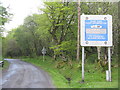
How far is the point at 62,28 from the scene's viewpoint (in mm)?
25281

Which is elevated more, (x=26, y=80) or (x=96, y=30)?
(x=96, y=30)

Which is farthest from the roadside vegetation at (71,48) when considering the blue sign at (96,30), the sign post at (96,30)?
the blue sign at (96,30)

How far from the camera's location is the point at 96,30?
1202 centimetres

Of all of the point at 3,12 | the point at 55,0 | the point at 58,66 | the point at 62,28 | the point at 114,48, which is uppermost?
the point at 55,0

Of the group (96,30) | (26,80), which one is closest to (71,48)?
(96,30)

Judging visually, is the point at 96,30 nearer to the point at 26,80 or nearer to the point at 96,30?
the point at 96,30

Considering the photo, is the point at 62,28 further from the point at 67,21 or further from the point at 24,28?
the point at 24,28

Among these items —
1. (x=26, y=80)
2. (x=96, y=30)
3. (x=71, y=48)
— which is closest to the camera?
(x=26, y=80)

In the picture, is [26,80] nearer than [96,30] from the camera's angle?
Yes

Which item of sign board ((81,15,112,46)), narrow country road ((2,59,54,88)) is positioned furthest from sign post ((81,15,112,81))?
narrow country road ((2,59,54,88))

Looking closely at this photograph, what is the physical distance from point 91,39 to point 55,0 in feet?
39.2

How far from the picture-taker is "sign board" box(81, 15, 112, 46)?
1202 cm

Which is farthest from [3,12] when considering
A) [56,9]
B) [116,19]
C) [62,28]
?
[116,19]

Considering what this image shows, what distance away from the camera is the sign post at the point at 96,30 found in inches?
473
